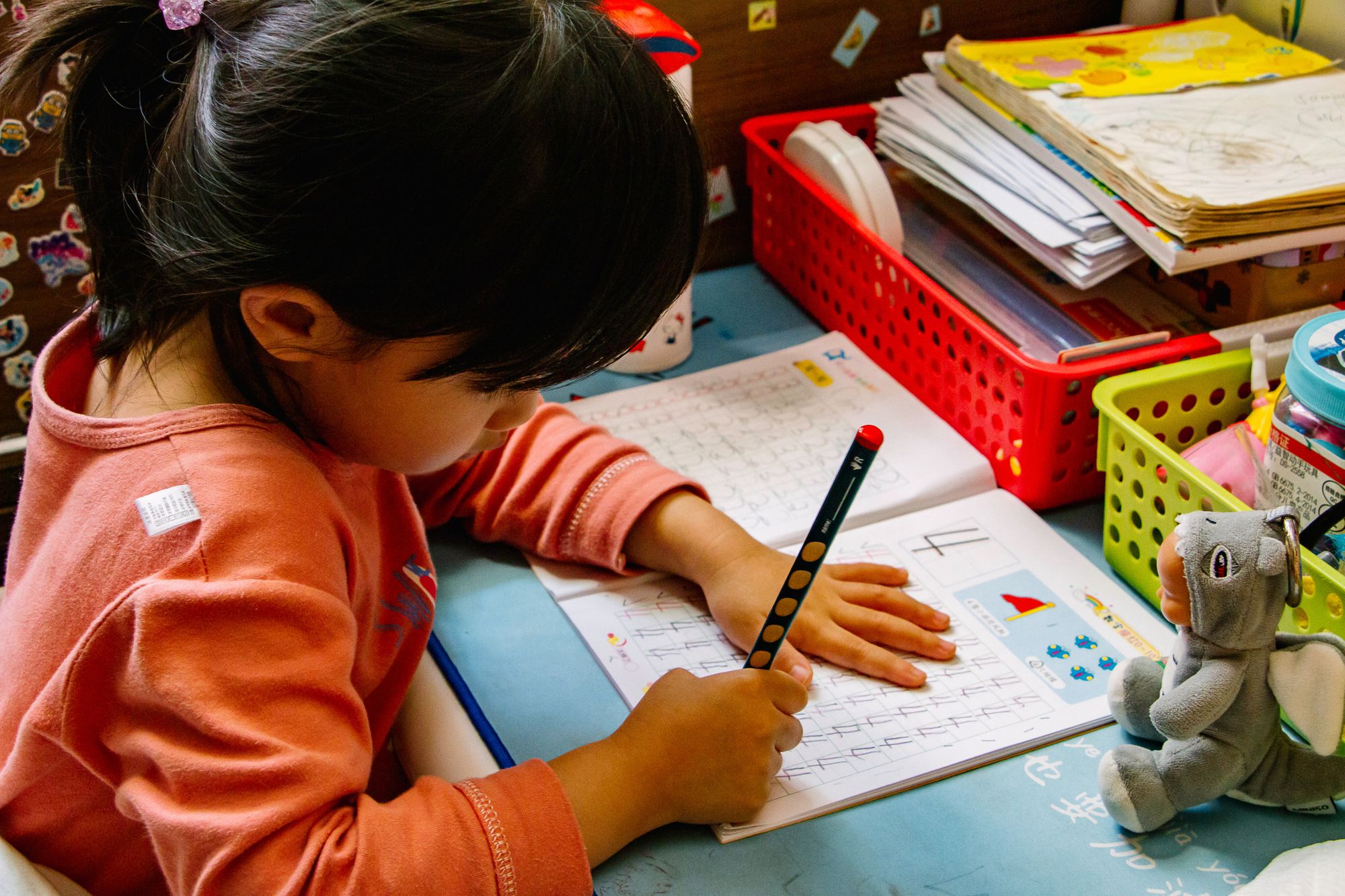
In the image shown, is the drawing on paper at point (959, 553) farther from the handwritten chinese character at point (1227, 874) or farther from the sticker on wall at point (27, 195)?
the sticker on wall at point (27, 195)

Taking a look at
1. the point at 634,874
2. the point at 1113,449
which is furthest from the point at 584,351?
the point at 1113,449

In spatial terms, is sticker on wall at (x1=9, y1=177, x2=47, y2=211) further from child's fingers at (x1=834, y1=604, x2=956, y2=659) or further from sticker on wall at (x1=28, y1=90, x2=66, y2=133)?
child's fingers at (x1=834, y1=604, x2=956, y2=659)

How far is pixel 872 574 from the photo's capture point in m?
0.76

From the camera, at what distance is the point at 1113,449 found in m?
0.75

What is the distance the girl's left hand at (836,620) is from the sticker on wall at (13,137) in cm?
61

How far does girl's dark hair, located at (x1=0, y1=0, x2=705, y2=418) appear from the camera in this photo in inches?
19.0

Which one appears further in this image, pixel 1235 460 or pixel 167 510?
pixel 1235 460

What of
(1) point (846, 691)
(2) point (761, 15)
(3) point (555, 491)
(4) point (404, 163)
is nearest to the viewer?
(4) point (404, 163)

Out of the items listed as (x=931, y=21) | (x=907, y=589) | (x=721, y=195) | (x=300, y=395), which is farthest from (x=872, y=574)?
(x=931, y=21)

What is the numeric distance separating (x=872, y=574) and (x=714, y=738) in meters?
0.19

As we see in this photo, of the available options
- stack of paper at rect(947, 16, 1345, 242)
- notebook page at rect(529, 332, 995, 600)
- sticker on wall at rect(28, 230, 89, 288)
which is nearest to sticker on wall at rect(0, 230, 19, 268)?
sticker on wall at rect(28, 230, 89, 288)

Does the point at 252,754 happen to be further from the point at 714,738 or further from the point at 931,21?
the point at 931,21

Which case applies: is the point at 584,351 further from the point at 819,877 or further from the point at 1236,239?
the point at 1236,239

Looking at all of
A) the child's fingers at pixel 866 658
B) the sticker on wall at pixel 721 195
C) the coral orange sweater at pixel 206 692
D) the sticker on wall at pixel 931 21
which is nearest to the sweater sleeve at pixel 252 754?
the coral orange sweater at pixel 206 692
